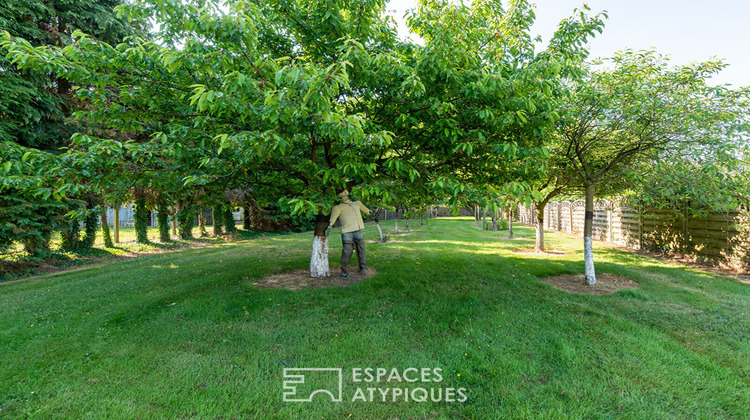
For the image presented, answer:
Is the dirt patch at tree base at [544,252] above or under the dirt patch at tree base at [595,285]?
above

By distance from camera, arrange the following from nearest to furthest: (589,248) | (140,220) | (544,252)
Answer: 1. (589,248)
2. (544,252)
3. (140,220)

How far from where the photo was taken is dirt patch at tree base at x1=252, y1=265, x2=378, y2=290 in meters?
6.08

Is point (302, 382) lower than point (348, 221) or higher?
lower

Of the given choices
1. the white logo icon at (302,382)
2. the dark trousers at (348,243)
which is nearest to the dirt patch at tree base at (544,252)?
the dark trousers at (348,243)

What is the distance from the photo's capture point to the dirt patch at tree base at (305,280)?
6.08 meters

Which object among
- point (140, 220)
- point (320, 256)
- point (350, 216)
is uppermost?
point (350, 216)

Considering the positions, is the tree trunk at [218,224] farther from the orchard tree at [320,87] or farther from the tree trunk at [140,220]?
the orchard tree at [320,87]

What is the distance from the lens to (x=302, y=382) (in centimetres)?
292

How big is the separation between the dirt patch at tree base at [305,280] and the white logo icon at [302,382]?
114 inches

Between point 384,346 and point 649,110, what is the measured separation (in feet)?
19.8

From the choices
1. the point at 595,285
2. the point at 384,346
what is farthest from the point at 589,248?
the point at 384,346

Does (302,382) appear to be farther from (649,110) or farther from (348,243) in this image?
(649,110)

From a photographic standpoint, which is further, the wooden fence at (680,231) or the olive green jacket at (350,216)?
the wooden fence at (680,231)

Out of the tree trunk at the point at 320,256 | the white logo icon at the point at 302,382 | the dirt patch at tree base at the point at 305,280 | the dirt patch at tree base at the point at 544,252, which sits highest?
the tree trunk at the point at 320,256
